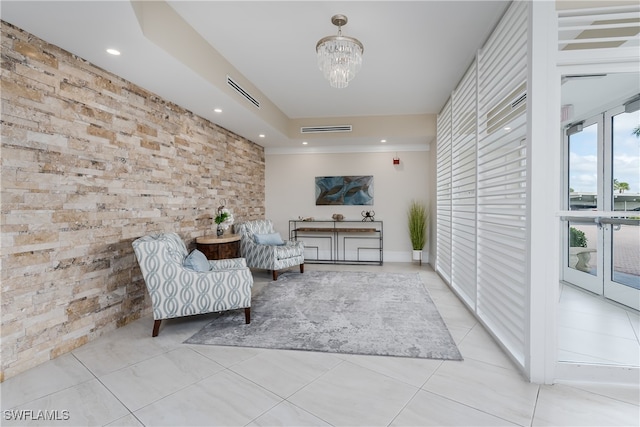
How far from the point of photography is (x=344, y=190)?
247 inches

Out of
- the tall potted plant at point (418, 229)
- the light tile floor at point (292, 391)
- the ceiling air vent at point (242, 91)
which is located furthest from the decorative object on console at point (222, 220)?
the tall potted plant at point (418, 229)

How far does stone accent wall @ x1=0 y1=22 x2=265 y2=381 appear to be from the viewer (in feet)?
6.76

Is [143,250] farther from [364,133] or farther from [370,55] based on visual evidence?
[364,133]

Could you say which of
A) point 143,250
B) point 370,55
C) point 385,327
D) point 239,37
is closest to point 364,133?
point 370,55

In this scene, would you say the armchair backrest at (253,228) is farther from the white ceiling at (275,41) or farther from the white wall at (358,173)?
the white ceiling at (275,41)

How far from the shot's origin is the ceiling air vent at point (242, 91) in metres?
3.44

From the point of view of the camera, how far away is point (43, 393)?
1.85 meters

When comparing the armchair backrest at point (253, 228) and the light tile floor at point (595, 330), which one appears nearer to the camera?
the light tile floor at point (595, 330)

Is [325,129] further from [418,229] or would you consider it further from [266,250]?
[418,229]

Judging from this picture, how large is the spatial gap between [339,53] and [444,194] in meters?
2.89

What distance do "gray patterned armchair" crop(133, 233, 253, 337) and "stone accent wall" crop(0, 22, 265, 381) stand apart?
40 cm

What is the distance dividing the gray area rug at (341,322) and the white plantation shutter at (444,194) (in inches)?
28.3

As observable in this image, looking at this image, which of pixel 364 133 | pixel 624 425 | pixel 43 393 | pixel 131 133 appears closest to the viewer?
pixel 624 425

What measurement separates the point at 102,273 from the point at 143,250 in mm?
483
